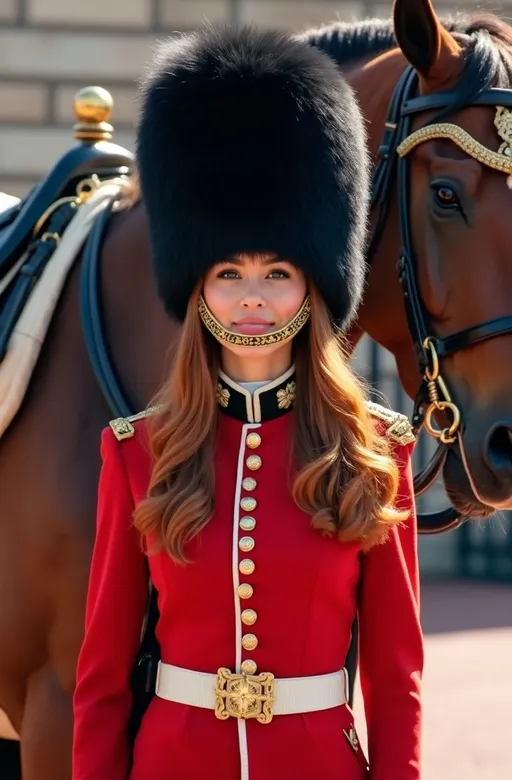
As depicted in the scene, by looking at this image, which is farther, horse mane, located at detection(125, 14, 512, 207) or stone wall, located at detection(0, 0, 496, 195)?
stone wall, located at detection(0, 0, 496, 195)

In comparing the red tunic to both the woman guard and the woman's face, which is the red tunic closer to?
the woman guard

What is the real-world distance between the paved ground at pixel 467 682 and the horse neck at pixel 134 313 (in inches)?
103

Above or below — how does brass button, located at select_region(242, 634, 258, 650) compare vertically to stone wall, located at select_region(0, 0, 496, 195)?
below

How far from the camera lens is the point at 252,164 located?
2340 mm

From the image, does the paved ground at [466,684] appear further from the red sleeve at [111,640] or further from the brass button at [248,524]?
the brass button at [248,524]

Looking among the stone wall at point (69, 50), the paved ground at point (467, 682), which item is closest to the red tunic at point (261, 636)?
the paved ground at point (467, 682)

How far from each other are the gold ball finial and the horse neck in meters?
0.38

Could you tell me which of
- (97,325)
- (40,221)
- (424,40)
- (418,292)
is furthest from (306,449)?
(40,221)

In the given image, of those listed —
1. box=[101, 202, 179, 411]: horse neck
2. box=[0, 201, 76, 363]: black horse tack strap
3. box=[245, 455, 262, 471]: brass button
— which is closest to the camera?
box=[245, 455, 262, 471]: brass button

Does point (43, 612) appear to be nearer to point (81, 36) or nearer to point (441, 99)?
point (441, 99)

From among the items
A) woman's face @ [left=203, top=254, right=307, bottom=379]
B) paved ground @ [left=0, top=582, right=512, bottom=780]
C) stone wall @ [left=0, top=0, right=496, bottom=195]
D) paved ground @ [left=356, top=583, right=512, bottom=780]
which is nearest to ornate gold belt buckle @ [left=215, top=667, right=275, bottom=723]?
woman's face @ [left=203, top=254, right=307, bottom=379]

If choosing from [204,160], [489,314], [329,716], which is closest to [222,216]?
[204,160]

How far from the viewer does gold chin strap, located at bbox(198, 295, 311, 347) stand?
2.15 meters

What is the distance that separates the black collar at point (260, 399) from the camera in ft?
7.31
